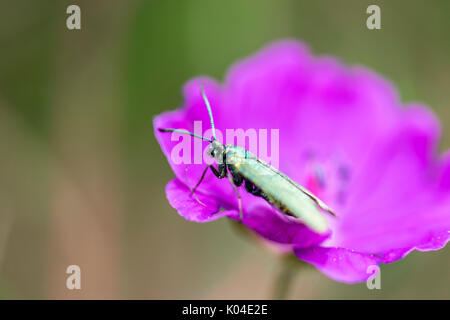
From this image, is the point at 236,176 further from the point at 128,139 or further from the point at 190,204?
the point at 128,139

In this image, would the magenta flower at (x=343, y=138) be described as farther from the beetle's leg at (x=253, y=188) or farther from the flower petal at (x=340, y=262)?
the flower petal at (x=340, y=262)

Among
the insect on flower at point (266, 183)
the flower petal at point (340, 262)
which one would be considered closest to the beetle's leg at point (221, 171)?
the insect on flower at point (266, 183)

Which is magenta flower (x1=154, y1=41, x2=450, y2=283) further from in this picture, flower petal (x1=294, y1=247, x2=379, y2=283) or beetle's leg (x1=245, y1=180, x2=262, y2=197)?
flower petal (x1=294, y1=247, x2=379, y2=283)

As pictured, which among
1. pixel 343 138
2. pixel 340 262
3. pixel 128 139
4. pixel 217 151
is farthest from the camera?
pixel 128 139

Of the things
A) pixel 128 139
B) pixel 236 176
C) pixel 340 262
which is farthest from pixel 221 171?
pixel 128 139
